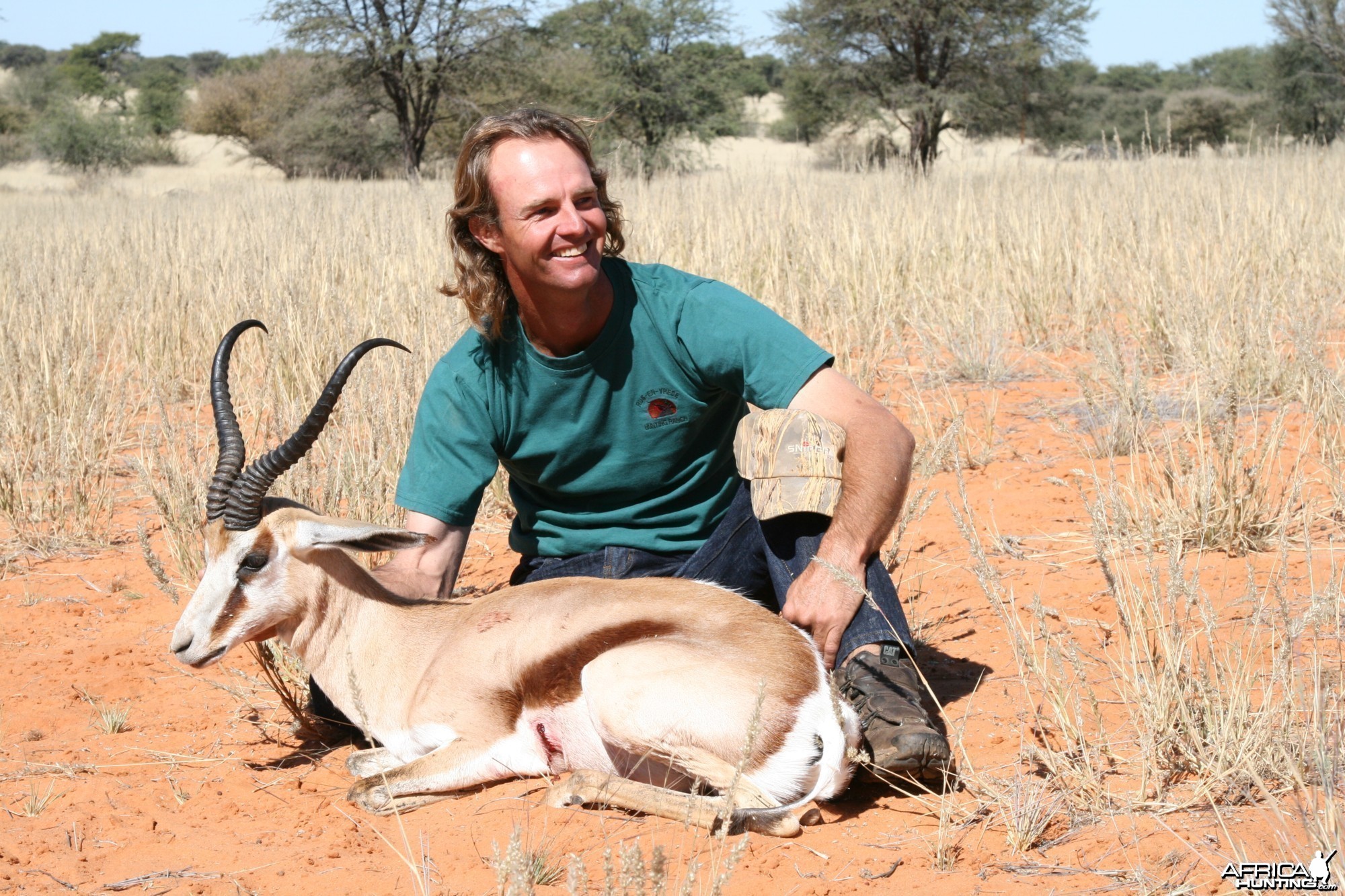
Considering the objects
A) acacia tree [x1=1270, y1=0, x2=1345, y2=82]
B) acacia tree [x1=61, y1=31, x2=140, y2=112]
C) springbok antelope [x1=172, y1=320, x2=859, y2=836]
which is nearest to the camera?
springbok antelope [x1=172, y1=320, x2=859, y2=836]

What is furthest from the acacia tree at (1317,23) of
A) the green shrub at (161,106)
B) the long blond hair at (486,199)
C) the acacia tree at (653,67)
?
the green shrub at (161,106)

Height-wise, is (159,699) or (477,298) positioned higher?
(477,298)

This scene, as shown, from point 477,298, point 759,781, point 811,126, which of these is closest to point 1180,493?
point 759,781

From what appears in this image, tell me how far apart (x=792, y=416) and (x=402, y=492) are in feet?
3.95

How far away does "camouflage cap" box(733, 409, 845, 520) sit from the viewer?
328 cm

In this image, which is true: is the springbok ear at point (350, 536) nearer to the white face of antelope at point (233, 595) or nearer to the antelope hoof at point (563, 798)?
the white face of antelope at point (233, 595)

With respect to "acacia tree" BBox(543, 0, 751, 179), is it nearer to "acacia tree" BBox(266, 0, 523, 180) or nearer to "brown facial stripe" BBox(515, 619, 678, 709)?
"acacia tree" BBox(266, 0, 523, 180)

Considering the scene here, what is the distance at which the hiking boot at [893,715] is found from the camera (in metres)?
2.94

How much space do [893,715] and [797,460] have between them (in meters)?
0.74

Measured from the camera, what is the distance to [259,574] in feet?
10.5

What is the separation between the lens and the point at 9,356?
22.9ft

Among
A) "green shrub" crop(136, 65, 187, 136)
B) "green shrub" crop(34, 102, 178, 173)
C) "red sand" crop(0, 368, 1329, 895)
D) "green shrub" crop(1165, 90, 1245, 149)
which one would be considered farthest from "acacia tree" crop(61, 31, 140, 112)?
"red sand" crop(0, 368, 1329, 895)

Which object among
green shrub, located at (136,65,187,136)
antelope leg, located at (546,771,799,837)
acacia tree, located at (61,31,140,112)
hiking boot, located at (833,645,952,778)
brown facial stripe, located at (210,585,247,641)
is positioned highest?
acacia tree, located at (61,31,140,112)

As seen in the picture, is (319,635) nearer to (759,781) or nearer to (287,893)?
(287,893)
